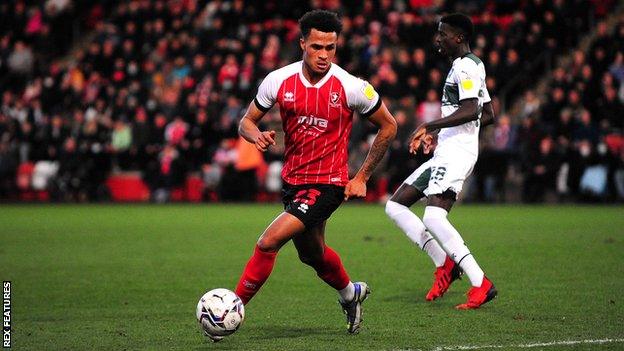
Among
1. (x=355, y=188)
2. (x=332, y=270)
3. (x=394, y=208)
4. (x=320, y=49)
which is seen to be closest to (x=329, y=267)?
(x=332, y=270)

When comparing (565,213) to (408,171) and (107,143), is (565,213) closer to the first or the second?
(408,171)

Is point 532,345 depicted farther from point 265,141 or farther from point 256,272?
point 265,141

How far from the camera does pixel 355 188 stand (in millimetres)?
7906

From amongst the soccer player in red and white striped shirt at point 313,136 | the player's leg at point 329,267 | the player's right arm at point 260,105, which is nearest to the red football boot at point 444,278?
the player's leg at point 329,267

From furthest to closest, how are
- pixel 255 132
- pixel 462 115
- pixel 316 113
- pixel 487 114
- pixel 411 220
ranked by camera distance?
1. pixel 411 220
2. pixel 487 114
3. pixel 462 115
4. pixel 316 113
5. pixel 255 132

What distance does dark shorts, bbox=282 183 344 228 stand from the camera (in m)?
7.86

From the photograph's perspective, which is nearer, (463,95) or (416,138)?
(416,138)

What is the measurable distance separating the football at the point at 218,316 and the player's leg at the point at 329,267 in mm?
686

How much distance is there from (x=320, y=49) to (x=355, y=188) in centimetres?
98

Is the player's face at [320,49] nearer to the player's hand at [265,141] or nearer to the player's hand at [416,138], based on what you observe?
the player's hand at [265,141]

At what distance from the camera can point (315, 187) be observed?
7.99m

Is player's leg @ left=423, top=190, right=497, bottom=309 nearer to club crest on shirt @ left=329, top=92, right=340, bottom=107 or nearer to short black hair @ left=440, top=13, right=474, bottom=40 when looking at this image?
short black hair @ left=440, top=13, right=474, bottom=40

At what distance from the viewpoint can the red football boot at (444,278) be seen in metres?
9.99

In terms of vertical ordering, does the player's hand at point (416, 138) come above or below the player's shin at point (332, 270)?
above
